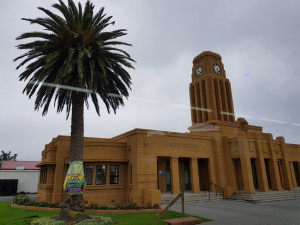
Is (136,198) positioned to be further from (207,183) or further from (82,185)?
(207,183)

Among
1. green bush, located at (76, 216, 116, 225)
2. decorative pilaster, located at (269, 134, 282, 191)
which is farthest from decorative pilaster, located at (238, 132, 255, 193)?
green bush, located at (76, 216, 116, 225)

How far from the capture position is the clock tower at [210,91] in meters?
37.5

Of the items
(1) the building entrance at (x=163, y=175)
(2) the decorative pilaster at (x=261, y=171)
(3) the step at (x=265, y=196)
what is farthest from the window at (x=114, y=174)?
(2) the decorative pilaster at (x=261, y=171)

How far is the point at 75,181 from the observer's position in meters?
14.7

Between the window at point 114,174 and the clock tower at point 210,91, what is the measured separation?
18.2 metres

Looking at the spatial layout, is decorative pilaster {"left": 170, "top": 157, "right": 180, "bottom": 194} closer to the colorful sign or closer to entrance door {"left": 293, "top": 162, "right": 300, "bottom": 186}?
the colorful sign

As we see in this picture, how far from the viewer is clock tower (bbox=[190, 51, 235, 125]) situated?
123 feet

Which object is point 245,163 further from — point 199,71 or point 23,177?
point 23,177

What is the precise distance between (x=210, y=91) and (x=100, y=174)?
22.7 meters

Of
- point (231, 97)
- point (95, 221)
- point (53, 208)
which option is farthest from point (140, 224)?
point (231, 97)

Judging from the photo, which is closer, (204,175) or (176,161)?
(176,161)

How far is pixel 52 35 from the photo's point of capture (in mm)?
15875

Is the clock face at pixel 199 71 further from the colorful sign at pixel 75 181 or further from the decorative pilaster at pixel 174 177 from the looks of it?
the colorful sign at pixel 75 181

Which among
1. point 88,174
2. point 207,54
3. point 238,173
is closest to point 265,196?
point 238,173
